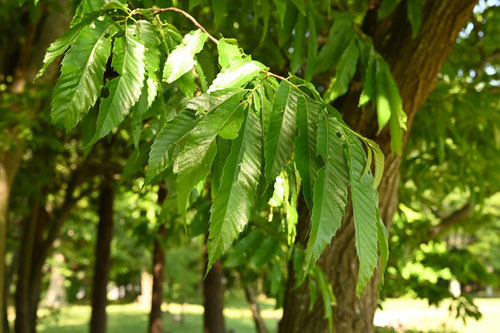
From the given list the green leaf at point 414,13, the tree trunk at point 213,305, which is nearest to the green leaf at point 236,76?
the green leaf at point 414,13

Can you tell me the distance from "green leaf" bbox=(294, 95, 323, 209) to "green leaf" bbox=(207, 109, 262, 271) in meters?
0.10

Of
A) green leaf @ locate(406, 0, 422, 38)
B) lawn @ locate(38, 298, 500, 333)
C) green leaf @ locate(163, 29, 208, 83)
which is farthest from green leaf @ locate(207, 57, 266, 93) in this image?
lawn @ locate(38, 298, 500, 333)

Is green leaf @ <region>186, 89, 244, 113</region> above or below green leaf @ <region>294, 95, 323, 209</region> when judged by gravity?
above

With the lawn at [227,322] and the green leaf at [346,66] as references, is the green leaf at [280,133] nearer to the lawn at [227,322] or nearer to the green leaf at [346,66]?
the green leaf at [346,66]

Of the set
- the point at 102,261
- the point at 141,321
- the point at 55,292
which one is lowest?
the point at 141,321

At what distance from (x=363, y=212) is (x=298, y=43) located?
1.16 meters

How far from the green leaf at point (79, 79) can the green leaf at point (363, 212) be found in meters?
0.53

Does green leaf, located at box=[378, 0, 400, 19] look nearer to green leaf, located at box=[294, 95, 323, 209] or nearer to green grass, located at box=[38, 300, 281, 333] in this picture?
green leaf, located at box=[294, 95, 323, 209]

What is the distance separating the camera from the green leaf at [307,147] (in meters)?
0.95

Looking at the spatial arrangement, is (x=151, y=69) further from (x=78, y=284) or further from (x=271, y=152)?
(x=78, y=284)

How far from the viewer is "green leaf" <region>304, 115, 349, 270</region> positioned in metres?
0.87

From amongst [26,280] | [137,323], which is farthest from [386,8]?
[137,323]

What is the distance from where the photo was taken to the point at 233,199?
86 cm

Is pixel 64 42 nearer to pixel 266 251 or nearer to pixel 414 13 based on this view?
pixel 266 251
